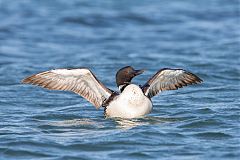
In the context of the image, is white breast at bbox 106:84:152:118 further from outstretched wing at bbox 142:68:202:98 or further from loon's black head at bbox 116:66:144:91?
outstretched wing at bbox 142:68:202:98

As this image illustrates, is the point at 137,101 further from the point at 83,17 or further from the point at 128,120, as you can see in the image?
the point at 83,17

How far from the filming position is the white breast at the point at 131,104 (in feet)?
37.1

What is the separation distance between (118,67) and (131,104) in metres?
6.12

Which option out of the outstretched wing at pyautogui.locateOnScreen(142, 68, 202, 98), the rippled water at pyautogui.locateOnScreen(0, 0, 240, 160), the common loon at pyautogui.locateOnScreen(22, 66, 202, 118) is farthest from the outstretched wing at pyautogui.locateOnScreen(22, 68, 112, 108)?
the outstretched wing at pyautogui.locateOnScreen(142, 68, 202, 98)

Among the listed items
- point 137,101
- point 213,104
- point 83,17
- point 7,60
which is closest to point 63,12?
point 83,17

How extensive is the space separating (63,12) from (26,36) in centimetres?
439

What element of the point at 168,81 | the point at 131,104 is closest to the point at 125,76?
the point at 131,104

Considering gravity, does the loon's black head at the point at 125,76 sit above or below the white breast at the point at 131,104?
above

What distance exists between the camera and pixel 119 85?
11836 millimetres

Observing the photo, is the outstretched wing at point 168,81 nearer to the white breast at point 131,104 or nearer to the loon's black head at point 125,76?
the loon's black head at point 125,76

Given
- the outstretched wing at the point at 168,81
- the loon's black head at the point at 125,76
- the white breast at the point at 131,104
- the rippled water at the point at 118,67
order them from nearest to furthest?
the rippled water at the point at 118,67 → the white breast at the point at 131,104 → the loon's black head at the point at 125,76 → the outstretched wing at the point at 168,81

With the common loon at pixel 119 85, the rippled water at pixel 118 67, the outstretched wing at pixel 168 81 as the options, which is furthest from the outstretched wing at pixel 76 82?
the outstretched wing at pixel 168 81

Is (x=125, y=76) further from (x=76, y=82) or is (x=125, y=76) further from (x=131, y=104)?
(x=76, y=82)

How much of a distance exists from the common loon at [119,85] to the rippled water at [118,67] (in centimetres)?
21
